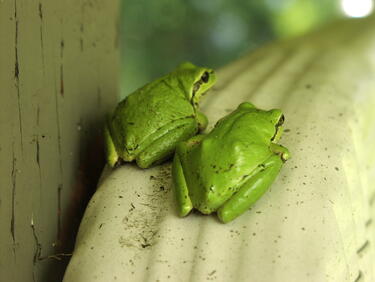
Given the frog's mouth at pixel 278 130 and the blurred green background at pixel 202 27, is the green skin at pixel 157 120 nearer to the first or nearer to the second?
the frog's mouth at pixel 278 130

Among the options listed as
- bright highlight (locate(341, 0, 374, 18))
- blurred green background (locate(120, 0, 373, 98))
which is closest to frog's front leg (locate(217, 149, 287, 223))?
blurred green background (locate(120, 0, 373, 98))

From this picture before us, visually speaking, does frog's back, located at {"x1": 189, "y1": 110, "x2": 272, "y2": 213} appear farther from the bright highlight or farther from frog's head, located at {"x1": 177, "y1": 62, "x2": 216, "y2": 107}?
the bright highlight

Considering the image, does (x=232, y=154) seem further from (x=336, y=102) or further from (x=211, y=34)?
(x=211, y=34)

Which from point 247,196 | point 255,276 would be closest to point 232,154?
point 247,196

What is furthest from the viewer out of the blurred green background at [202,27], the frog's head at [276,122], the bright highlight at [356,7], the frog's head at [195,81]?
the bright highlight at [356,7]

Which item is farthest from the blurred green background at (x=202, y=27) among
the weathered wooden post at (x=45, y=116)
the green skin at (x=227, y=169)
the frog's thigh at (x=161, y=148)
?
the green skin at (x=227, y=169)

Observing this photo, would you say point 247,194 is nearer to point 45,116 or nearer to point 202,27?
point 45,116
